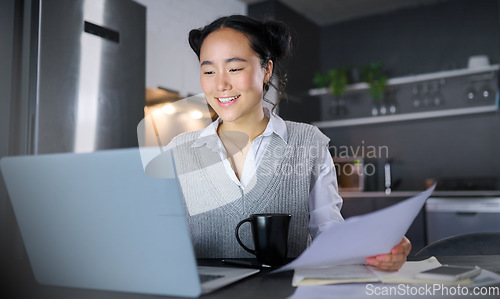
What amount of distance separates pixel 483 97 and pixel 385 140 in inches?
37.8

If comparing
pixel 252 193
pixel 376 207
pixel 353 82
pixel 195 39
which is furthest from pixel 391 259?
pixel 353 82

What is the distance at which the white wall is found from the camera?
2.87m

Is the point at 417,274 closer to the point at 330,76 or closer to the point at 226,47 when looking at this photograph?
the point at 226,47

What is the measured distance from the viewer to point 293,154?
1.37 metres

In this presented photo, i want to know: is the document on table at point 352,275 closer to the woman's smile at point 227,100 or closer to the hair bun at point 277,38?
the woman's smile at point 227,100

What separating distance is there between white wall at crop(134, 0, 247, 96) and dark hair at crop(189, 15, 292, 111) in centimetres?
137

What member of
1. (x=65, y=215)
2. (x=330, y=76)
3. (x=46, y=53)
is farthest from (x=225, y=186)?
(x=330, y=76)

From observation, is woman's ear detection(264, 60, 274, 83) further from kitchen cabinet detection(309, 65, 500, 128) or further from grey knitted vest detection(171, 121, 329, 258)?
kitchen cabinet detection(309, 65, 500, 128)

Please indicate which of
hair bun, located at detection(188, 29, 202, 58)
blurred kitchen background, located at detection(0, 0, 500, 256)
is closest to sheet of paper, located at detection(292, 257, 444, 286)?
hair bun, located at detection(188, 29, 202, 58)

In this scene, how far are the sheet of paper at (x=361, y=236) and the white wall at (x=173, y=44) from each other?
93.0 inches

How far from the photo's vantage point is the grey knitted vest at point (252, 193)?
4.21 feet

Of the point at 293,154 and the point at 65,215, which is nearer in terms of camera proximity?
the point at 65,215

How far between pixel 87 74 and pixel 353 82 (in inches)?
114

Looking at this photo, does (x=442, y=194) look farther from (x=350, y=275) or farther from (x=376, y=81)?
(x=350, y=275)
